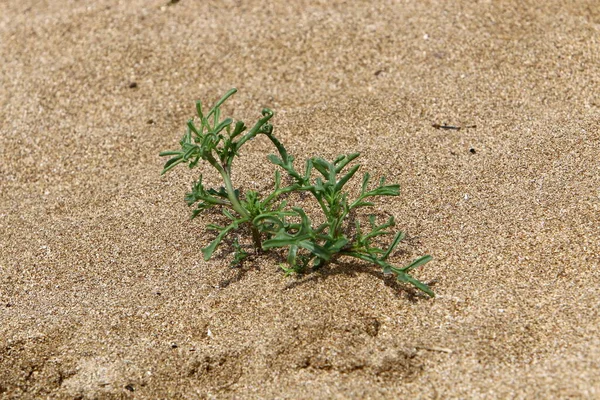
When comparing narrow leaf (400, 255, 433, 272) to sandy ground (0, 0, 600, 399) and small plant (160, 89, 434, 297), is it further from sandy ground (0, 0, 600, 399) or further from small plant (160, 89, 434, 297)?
sandy ground (0, 0, 600, 399)

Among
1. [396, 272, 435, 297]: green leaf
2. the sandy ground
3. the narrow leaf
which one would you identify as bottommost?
the sandy ground

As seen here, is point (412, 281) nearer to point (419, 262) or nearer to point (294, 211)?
point (419, 262)

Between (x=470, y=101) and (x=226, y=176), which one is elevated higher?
(x=226, y=176)

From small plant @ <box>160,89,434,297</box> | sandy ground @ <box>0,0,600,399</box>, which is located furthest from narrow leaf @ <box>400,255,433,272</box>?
sandy ground @ <box>0,0,600,399</box>

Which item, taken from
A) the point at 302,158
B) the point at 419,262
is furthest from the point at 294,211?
the point at 302,158

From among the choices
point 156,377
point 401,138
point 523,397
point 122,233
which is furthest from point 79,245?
point 523,397

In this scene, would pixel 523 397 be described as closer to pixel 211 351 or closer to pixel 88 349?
pixel 211 351

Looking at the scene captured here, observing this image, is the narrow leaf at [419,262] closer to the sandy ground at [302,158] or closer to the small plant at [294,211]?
the small plant at [294,211]

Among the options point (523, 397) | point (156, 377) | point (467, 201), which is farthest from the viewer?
point (467, 201)
